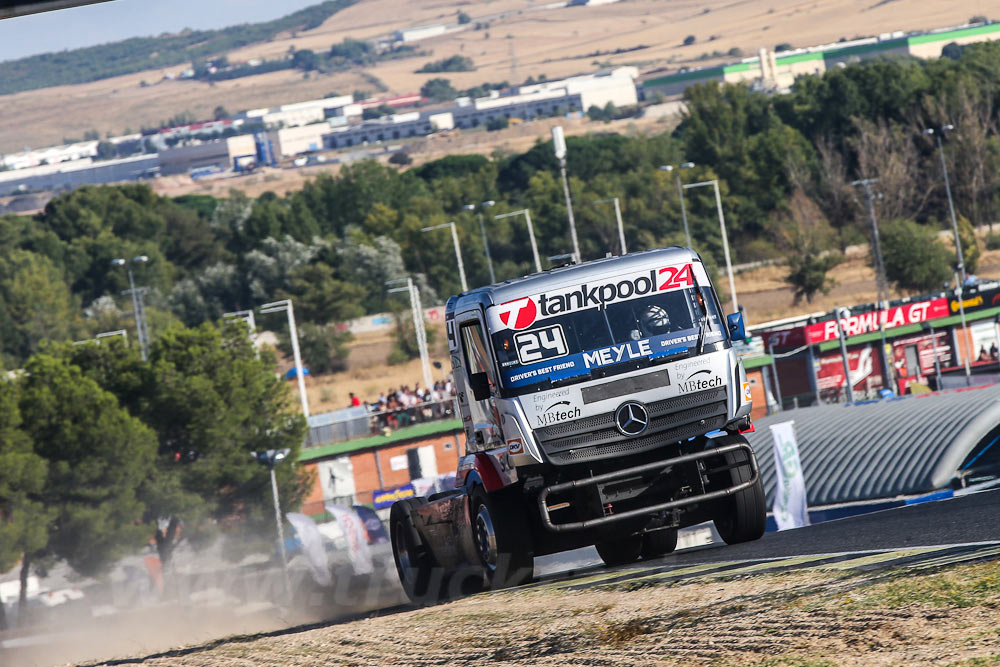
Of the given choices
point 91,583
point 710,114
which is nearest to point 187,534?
point 91,583

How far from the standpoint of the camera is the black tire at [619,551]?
52.5 ft

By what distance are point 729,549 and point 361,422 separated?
39.0 metres

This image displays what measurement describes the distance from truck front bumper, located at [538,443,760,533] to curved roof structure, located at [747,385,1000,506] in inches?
594

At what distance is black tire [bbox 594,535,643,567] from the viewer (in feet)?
52.5

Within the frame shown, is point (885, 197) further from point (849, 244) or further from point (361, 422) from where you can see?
point (361, 422)

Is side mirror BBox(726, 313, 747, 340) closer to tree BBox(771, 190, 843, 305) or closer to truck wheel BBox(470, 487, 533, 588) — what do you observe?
truck wheel BBox(470, 487, 533, 588)

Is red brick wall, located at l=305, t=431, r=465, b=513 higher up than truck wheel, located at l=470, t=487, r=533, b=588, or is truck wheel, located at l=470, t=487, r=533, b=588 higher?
truck wheel, located at l=470, t=487, r=533, b=588

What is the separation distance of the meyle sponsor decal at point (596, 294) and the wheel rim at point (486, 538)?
202 centimetres

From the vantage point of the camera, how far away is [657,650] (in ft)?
29.3

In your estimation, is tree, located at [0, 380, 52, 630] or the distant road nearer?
the distant road

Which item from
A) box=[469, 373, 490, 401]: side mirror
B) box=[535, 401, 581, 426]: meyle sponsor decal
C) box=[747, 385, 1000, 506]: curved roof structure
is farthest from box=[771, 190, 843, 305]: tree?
box=[535, 401, 581, 426]: meyle sponsor decal

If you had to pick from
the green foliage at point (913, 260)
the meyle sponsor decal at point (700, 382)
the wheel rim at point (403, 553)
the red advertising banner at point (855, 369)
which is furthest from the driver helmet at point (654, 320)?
A: the green foliage at point (913, 260)

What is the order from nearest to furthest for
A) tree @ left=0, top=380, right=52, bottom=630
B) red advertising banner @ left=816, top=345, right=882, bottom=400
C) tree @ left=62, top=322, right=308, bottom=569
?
tree @ left=0, top=380, right=52, bottom=630, tree @ left=62, top=322, right=308, bottom=569, red advertising banner @ left=816, top=345, right=882, bottom=400

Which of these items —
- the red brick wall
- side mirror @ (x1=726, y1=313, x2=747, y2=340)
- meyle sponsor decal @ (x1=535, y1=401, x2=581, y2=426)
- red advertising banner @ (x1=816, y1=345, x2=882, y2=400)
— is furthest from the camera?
red advertising banner @ (x1=816, y1=345, x2=882, y2=400)
